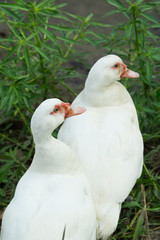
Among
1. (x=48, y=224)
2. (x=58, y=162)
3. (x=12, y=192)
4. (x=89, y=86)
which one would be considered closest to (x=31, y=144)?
(x=12, y=192)

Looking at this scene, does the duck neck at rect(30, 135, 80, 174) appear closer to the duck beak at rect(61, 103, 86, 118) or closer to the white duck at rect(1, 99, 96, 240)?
Result: the white duck at rect(1, 99, 96, 240)

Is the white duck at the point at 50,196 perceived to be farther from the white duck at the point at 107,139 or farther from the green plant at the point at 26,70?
the green plant at the point at 26,70

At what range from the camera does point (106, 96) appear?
Result: 3293 millimetres

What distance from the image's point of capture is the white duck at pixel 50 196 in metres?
2.50

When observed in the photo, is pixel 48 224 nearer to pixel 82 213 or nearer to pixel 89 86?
pixel 82 213

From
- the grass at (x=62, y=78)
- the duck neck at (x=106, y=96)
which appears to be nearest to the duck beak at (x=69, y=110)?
the duck neck at (x=106, y=96)

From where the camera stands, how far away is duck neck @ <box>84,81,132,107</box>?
3277 mm

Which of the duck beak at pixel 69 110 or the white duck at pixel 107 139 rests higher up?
the duck beak at pixel 69 110

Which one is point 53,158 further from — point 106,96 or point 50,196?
point 106,96

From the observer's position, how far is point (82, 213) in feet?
8.57

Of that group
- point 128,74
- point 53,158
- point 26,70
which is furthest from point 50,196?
point 26,70

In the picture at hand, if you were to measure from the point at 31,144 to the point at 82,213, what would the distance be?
4.76 feet

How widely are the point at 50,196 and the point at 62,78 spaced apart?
4.37 ft

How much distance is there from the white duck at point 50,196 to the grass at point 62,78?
Result: 552 mm
